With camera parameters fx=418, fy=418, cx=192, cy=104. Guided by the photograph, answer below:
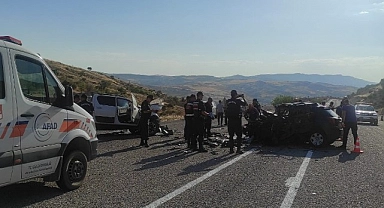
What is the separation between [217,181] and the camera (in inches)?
328

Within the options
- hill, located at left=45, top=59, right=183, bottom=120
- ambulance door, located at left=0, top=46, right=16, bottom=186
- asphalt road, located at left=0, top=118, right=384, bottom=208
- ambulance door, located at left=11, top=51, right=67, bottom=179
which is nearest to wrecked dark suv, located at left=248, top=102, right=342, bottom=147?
asphalt road, located at left=0, top=118, right=384, bottom=208

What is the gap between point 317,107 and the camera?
14.6 metres

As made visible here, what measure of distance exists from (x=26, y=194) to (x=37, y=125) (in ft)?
4.46

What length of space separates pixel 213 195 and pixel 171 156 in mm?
4729

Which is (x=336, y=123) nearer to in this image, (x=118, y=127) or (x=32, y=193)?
(x=118, y=127)

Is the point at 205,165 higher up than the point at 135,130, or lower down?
higher up

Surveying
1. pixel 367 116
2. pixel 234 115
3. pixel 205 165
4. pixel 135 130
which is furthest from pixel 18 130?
pixel 367 116

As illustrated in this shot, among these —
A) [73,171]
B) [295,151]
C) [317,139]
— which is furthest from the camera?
[317,139]

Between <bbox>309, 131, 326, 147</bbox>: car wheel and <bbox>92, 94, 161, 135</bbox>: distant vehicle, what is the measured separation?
6555 mm

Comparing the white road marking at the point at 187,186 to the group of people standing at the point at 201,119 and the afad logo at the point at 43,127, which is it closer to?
the group of people standing at the point at 201,119

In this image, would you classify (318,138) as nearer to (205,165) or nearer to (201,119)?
(201,119)

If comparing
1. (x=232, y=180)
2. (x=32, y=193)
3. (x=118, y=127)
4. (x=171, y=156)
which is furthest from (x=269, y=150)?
(x=32, y=193)

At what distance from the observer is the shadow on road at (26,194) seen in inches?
253

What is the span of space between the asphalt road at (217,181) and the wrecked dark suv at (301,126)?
1167mm
